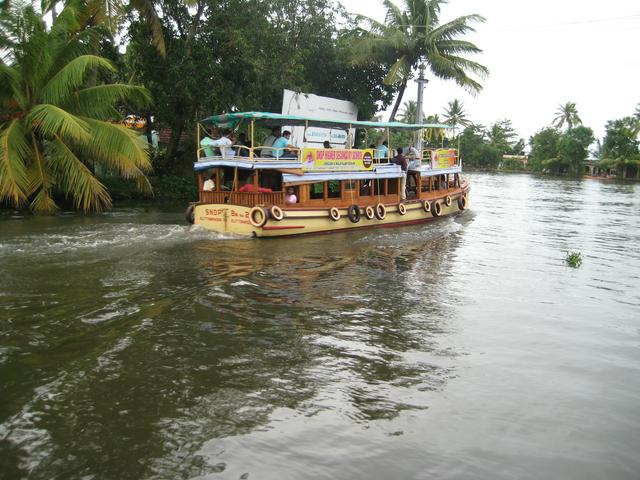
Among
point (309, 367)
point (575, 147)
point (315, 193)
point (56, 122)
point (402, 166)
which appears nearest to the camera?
point (309, 367)

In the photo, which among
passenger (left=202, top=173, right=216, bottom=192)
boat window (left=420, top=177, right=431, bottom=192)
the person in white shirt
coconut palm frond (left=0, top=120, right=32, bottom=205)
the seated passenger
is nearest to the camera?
passenger (left=202, top=173, right=216, bottom=192)

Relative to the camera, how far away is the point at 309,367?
21.3 feet

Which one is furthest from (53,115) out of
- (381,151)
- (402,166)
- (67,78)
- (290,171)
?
(402,166)

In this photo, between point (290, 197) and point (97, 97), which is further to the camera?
point (97, 97)

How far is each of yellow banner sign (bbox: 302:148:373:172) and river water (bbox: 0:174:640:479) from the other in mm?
4193

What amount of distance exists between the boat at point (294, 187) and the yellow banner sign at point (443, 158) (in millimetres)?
1318

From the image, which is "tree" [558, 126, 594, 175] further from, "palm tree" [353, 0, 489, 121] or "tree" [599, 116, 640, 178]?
"palm tree" [353, 0, 489, 121]

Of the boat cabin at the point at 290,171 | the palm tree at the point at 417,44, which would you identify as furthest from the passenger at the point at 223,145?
the palm tree at the point at 417,44

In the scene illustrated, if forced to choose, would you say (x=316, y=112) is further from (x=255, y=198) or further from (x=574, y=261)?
(x=574, y=261)

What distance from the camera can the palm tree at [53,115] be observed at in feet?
57.3

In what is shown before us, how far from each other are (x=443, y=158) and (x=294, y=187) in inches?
314

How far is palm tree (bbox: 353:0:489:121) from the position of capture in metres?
27.3

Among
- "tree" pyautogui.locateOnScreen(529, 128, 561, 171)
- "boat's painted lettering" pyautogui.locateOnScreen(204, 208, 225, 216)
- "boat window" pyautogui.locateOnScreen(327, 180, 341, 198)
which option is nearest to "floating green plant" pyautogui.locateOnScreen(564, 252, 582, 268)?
"boat window" pyautogui.locateOnScreen(327, 180, 341, 198)

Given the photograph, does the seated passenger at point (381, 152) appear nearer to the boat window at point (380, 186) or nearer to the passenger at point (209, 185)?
the boat window at point (380, 186)
